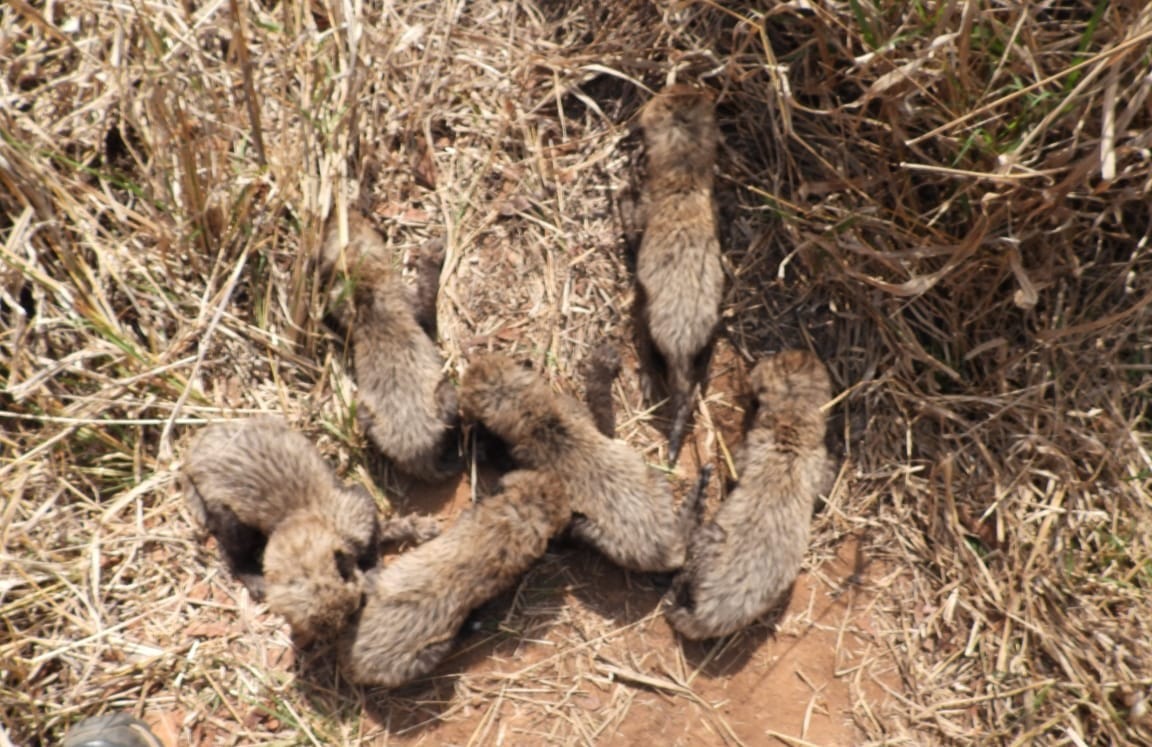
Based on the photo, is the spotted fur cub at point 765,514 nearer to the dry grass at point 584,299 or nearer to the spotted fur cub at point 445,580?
the dry grass at point 584,299

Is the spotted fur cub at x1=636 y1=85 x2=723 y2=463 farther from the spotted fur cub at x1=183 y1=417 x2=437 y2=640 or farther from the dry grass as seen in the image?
the spotted fur cub at x1=183 y1=417 x2=437 y2=640

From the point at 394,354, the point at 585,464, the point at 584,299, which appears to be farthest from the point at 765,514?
the point at 394,354

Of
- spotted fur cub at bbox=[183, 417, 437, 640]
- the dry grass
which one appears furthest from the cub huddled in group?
the dry grass

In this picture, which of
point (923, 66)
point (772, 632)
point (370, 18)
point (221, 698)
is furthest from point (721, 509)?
point (370, 18)

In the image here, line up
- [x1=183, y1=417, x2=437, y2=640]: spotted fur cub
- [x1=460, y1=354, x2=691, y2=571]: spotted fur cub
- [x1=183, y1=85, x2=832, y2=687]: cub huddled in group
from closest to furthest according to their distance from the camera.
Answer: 1. [x1=183, y1=417, x2=437, y2=640]: spotted fur cub
2. [x1=183, y1=85, x2=832, y2=687]: cub huddled in group
3. [x1=460, y1=354, x2=691, y2=571]: spotted fur cub

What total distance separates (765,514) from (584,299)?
5.29ft

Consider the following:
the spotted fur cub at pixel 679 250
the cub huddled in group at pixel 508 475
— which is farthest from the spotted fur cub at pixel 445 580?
the spotted fur cub at pixel 679 250

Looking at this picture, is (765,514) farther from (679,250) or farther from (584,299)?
(584,299)

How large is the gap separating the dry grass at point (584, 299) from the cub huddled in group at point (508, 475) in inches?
9.8

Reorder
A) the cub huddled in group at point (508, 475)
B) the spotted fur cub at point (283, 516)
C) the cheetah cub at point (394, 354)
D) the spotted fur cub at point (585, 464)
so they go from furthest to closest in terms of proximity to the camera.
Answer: the cheetah cub at point (394, 354) → the spotted fur cub at point (585, 464) → the cub huddled in group at point (508, 475) → the spotted fur cub at point (283, 516)

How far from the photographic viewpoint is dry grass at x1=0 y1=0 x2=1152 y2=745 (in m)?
4.05

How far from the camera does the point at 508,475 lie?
4.32m

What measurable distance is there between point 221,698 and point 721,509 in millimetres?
2735

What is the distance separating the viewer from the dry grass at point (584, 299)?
4051 mm
